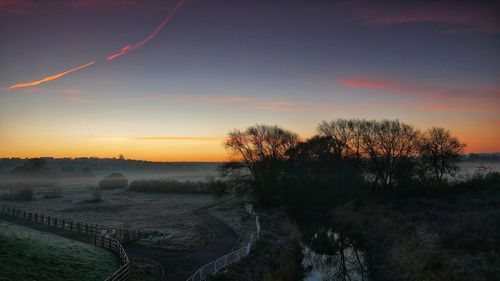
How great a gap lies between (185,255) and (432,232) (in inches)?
927

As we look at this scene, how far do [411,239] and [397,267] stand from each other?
650cm

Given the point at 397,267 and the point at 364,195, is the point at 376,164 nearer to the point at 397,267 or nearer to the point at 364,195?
the point at 364,195

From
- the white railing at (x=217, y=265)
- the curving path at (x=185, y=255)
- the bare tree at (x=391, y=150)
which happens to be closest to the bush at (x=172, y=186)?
the bare tree at (x=391, y=150)

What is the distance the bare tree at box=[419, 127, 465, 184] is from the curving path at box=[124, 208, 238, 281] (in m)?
35.8

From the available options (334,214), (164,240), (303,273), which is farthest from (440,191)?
(164,240)

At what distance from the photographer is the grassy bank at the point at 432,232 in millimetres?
25438

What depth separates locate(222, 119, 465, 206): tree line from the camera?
5575 cm

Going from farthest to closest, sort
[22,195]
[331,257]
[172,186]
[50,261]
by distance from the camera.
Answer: [172,186] < [22,195] < [331,257] < [50,261]

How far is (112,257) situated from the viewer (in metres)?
28.0

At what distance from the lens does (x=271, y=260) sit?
90.8 ft

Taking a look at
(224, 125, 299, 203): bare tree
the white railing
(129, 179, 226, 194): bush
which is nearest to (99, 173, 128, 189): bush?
(129, 179, 226, 194): bush

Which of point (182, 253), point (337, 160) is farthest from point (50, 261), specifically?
point (337, 160)

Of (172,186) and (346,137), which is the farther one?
(172,186)

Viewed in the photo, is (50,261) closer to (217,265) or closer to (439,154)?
(217,265)
